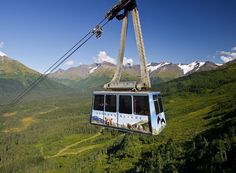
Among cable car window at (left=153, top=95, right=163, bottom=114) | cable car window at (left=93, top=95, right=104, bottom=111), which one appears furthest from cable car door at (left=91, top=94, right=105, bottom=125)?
cable car window at (left=153, top=95, right=163, bottom=114)

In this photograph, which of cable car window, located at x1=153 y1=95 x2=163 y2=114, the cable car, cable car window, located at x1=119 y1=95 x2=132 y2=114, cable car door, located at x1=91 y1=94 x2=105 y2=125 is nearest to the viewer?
the cable car

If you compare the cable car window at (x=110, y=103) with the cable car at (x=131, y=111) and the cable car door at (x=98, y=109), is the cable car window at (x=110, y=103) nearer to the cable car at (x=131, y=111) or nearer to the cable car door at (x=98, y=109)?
the cable car at (x=131, y=111)

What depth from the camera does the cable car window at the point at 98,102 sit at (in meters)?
16.2

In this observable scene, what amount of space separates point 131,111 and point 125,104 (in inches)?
25.1

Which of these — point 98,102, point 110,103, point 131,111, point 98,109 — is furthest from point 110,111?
point 131,111

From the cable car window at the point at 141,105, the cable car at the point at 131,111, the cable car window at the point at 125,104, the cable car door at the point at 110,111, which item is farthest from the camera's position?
the cable car door at the point at 110,111

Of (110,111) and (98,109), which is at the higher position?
(98,109)

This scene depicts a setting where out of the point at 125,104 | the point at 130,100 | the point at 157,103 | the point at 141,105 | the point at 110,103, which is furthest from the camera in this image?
the point at 110,103

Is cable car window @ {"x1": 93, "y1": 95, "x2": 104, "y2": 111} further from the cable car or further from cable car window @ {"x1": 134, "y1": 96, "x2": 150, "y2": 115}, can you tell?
cable car window @ {"x1": 134, "y1": 96, "x2": 150, "y2": 115}

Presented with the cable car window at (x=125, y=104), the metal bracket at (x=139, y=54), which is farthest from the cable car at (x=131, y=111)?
the metal bracket at (x=139, y=54)

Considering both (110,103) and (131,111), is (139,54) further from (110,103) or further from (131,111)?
(110,103)

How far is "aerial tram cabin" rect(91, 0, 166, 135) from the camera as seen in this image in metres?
13.5

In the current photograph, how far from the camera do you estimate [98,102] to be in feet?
54.6

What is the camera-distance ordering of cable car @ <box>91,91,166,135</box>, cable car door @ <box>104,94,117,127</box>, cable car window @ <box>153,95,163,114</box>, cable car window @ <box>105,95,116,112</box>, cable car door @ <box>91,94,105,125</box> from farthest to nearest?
cable car door @ <box>91,94,105,125</box> → cable car window @ <box>105,95,116,112</box> → cable car door @ <box>104,94,117,127</box> → cable car window @ <box>153,95,163,114</box> → cable car @ <box>91,91,166,135</box>
